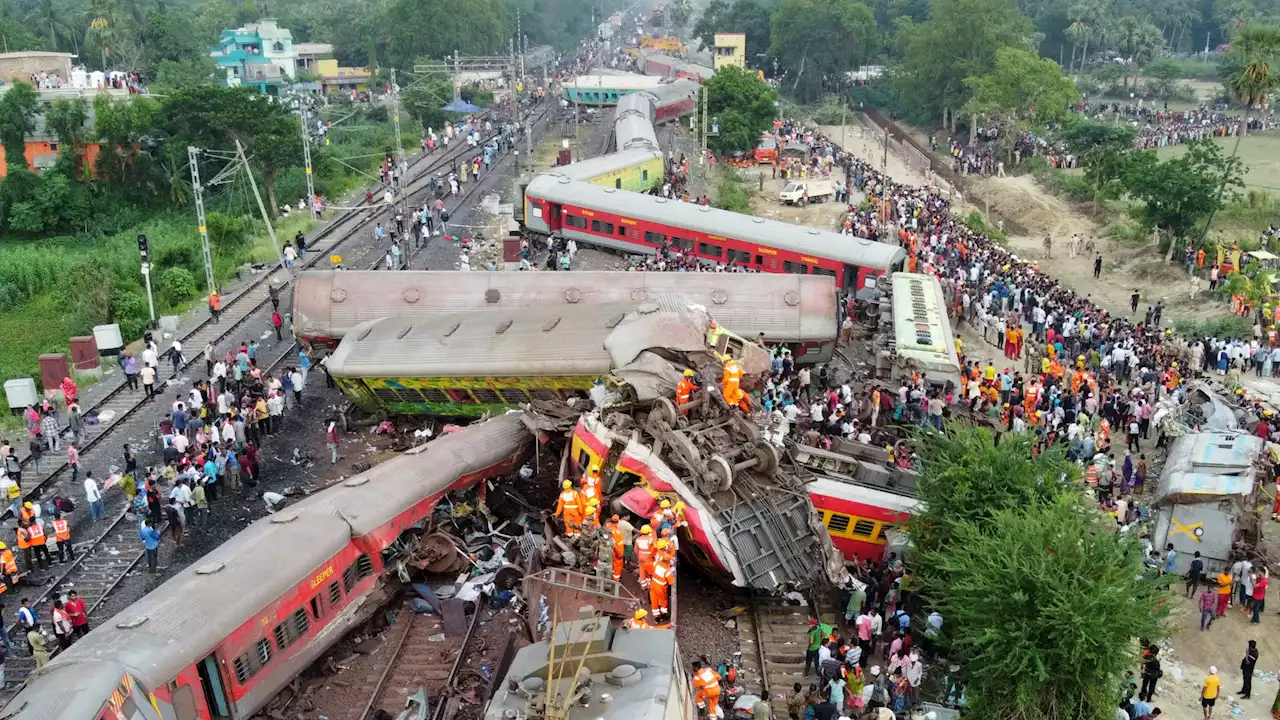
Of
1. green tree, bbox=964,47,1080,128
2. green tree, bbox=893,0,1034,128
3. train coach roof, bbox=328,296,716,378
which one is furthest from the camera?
green tree, bbox=893,0,1034,128

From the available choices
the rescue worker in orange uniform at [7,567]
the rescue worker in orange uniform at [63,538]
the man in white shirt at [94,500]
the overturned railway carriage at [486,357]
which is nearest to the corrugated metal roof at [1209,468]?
the overturned railway carriage at [486,357]

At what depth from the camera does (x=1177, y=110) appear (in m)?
96.9

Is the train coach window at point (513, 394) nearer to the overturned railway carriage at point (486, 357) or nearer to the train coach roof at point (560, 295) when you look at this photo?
the overturned railway carriage at point (486, 357)

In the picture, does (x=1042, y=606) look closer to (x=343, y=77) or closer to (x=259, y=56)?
(x=259, y=56)

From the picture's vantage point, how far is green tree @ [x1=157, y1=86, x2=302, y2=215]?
193ft

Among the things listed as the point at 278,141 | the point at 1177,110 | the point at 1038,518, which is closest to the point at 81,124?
the point at 278,141

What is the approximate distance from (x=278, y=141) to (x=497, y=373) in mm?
38143

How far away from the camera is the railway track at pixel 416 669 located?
17000mm

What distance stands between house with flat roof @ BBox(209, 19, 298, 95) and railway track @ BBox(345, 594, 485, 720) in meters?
88.1

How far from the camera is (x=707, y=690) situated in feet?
50.1

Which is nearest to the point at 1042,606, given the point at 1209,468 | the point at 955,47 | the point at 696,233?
the point at 1209,468

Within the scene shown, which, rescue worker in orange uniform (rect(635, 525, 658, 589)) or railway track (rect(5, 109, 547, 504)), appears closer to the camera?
rescue worker in orange uniform (rect(635, 525, 658, 589))

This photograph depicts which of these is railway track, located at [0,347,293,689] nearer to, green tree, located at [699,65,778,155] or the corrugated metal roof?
the corrugated metal roof

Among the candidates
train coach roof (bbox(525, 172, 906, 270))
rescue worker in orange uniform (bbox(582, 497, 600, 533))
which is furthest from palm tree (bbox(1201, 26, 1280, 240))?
rescue worker in orange uniform (bbox(582, 497, 600, 533))
